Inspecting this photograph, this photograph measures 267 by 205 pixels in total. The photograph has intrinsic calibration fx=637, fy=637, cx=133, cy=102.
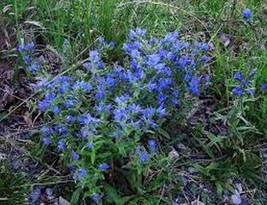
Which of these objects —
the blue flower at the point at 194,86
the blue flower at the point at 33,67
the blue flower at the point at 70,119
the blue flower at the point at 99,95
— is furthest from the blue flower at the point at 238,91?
the blue flower at the point at 33,67

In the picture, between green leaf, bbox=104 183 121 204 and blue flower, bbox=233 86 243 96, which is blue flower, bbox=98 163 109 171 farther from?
blue flower, bbox=233 86 243 96

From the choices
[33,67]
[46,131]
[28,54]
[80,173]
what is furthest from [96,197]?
[28,54]

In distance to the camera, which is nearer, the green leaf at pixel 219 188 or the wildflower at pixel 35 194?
the wildflower at pixel 35 194

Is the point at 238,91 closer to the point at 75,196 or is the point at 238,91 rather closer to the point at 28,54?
the point at 75,196

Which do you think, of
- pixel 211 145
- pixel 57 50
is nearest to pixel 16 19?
pixel 57 50

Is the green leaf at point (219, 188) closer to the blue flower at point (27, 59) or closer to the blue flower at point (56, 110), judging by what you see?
the blue flower at point (56, 110)

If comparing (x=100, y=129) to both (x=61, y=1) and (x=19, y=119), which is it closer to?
(x=19, y=119)

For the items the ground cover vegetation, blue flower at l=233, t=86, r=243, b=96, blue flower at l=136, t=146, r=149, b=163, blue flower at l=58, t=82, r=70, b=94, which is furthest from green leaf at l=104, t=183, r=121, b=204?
blue flower at l=233, t=86, r=243, b=96
